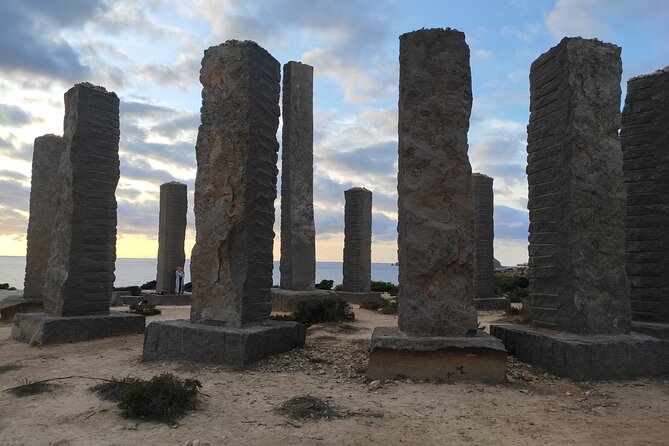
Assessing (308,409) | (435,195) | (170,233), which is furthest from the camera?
(170,233)

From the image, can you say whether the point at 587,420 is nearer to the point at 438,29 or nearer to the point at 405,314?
the point at 405,314

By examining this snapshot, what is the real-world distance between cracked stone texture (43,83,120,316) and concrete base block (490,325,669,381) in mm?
6534

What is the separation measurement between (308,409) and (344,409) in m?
0.30

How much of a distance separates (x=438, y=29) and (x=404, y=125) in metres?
1.16

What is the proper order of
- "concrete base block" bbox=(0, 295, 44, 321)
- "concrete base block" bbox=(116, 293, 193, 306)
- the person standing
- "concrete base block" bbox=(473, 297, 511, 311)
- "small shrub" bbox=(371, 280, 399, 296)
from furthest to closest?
"small shrub" bbox=(371, 280, 399, 296) < the person standing < "concrete base block" bbox=(116, 293, 193, 306) < "concrete base block" bbox=(473, 297, 511, 311) < "concrete base block" bbox=(0, 295, 44, 321)

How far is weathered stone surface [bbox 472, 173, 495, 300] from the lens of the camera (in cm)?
1361

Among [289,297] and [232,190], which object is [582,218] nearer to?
[232,190]

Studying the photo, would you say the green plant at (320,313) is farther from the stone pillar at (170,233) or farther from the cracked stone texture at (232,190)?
the stone pillar at (170,233)

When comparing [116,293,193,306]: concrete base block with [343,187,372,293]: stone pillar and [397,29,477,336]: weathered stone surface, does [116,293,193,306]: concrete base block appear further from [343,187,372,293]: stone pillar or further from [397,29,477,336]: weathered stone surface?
[397,29,477,336]: weathered stone surface

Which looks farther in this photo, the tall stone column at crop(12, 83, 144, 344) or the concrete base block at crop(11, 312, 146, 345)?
the tall stone column at crop(12, 83, 144, 344)

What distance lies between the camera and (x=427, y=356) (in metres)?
4.82

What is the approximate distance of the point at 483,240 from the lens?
1366 cm

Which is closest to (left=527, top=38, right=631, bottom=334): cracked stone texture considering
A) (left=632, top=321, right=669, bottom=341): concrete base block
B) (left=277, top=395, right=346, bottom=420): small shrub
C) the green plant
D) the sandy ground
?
the sandy ground

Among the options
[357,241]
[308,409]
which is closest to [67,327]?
[308,409]
